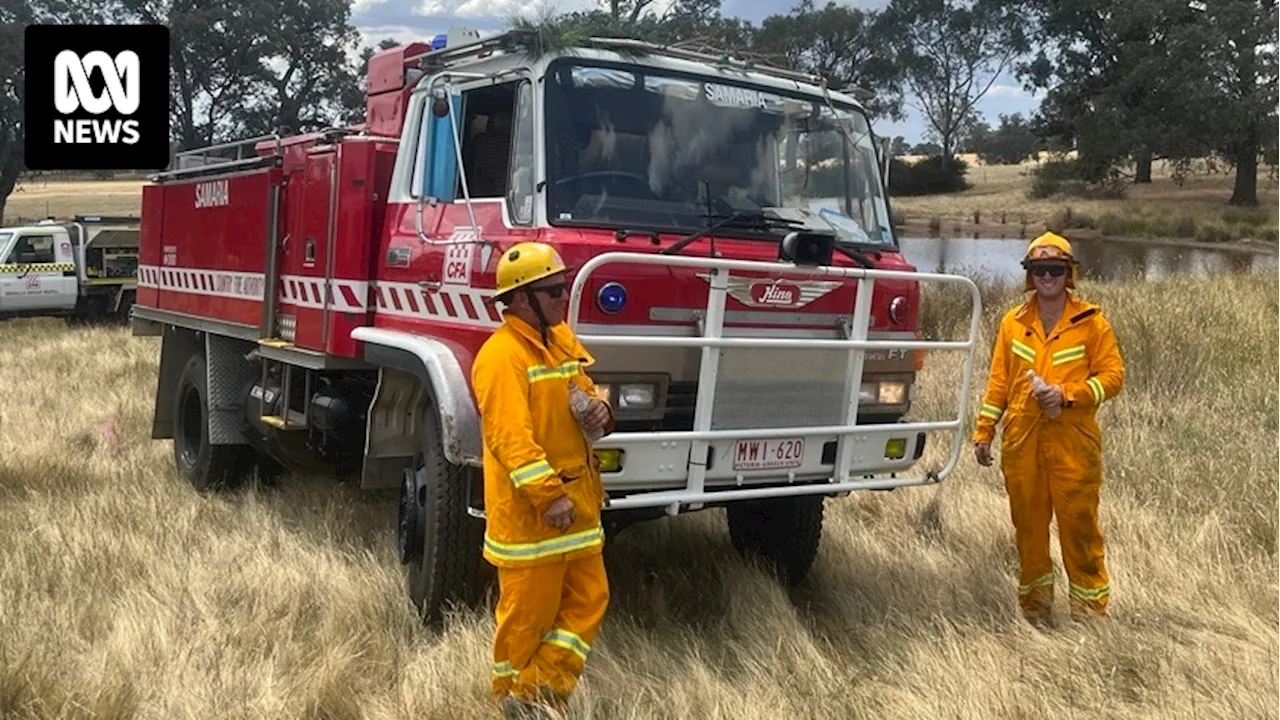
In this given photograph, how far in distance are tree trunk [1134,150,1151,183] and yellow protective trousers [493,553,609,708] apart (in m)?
46.5

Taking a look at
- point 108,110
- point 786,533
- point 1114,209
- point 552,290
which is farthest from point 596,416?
point 1114,209

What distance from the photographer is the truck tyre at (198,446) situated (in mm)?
7633

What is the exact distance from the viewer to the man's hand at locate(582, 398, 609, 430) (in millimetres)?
3658

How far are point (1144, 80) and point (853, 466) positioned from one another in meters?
44.8

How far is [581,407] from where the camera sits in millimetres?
3674

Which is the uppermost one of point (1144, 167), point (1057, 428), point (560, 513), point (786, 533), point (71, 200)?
point (1144, 167)

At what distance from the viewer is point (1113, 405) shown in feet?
30.1

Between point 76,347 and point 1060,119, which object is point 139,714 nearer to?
point 76,347

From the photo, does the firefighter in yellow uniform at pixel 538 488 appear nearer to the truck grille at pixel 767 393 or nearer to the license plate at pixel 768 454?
the truck grille at pixel 767 393

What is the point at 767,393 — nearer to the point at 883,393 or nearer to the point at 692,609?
the point at 883,393

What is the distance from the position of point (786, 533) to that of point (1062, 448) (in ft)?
4.88

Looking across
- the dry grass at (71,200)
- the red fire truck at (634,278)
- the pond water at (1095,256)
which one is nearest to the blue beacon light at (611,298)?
the red fire truck at (634,278)

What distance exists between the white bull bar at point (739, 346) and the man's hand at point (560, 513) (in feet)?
1.64

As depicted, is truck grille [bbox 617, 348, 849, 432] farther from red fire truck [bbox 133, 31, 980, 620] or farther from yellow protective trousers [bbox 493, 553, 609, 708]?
yellow protective trousers [bbox 493, 553, 609, 708]
